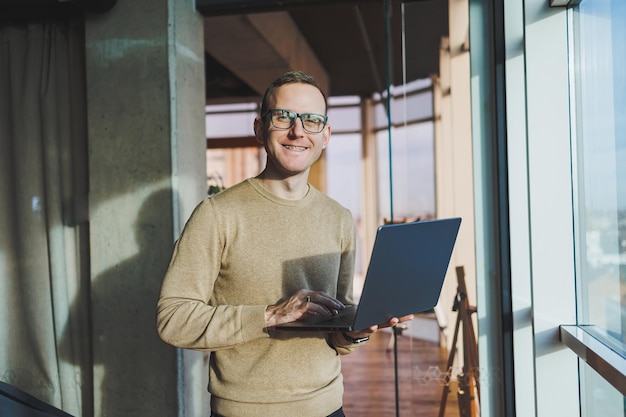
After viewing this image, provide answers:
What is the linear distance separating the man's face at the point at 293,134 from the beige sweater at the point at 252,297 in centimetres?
14

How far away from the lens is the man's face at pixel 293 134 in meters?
Result: 1.48

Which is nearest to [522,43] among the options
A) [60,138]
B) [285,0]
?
[285,0]

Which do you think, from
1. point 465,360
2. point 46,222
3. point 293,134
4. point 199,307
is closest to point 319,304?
point 199,307

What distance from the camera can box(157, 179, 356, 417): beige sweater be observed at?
4.57 feet

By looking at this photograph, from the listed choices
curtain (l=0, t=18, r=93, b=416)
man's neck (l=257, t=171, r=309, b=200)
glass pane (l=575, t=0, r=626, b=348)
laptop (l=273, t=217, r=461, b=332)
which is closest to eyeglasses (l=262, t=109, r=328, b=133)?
man's neck (l=257, t=171, r=309, b=200)

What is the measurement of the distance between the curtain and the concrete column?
18 centimetres

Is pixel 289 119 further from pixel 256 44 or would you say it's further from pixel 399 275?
pixel 256 44

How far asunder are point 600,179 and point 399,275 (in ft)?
3.61

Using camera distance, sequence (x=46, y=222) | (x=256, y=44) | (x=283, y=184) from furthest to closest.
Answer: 1. (x=256, y=44)
2. (x=46, y=222)
3. (x=283, y=184)

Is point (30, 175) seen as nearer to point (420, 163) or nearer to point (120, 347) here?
point (120, 347)

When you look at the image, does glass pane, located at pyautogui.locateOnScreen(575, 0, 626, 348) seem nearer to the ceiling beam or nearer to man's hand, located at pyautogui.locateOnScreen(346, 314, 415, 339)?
man's hand, located at pyautogui.locateOnScreen(346, 314, 415, 339)

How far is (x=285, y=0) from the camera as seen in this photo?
2.75 m

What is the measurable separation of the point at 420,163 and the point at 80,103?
1839 millimetres

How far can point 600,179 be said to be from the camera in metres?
2.03
